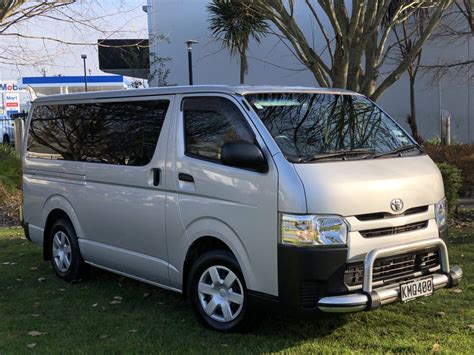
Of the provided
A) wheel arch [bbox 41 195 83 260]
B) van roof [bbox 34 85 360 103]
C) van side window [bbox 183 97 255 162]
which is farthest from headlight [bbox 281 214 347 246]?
wheel arch [bbox 41 195 83 260]

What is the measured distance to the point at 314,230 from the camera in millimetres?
3805

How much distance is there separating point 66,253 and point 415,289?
3.90 meters

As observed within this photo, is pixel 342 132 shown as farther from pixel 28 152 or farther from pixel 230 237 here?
pixel 28 152

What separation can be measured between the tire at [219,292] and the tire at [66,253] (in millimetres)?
1965

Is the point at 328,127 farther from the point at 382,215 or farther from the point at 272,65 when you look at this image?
the point at 272,65

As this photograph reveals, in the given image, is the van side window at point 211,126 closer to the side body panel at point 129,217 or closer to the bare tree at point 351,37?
the side body panel at point 129,217

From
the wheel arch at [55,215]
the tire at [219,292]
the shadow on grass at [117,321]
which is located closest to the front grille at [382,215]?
the shadow on grass at [117,321]

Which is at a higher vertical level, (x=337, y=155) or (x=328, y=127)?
(x=328, y=127)

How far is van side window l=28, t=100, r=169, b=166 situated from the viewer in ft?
16.7

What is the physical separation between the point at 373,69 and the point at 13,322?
6.22 metres

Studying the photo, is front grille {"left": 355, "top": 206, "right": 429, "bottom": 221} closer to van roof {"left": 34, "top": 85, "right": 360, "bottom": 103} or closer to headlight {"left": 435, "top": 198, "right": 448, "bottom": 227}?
headlight {"left": 435, "top": 198, "right": 448, "bottom": 227}

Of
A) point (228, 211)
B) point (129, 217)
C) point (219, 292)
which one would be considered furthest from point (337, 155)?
point (129, 217)

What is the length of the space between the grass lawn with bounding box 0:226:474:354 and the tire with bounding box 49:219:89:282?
182 millimetres

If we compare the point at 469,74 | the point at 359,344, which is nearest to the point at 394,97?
the point at 469,74
